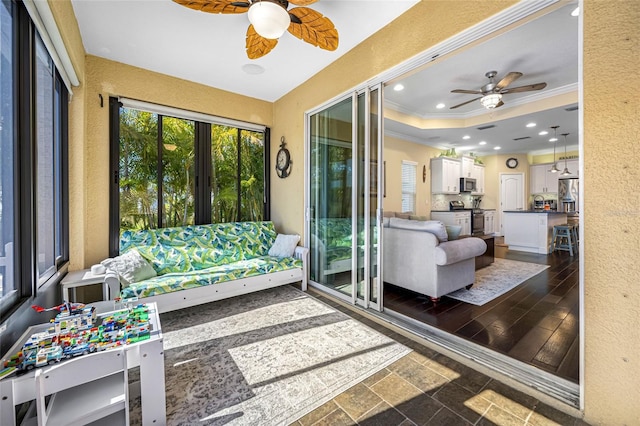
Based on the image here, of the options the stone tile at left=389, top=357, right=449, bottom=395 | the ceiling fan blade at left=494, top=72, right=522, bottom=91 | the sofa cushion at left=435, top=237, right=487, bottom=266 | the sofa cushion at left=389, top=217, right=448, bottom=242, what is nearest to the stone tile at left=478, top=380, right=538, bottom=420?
the stone tile at left=389, top=357, right=449, bottom=395

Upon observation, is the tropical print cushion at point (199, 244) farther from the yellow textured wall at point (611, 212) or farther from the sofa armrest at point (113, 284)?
the yellow textured wall at point (611, 212)

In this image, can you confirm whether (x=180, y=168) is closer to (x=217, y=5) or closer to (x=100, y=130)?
(x=100, y=130)

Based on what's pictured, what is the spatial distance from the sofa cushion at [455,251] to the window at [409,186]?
336 cm

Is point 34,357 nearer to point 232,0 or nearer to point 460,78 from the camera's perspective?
point 232,0

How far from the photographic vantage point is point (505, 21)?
1791mm

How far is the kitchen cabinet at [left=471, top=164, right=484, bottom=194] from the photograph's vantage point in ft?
26.3

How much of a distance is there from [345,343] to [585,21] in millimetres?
2569

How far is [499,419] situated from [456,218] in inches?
247

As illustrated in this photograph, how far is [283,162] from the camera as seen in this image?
413cm

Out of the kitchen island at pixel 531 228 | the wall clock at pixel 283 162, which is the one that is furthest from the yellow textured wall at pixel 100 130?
the kitchen island at pixel 531 228

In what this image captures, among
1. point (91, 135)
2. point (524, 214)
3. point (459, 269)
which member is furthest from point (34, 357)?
point (524, 214)

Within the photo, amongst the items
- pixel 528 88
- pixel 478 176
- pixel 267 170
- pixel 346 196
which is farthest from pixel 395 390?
pixel 478 176

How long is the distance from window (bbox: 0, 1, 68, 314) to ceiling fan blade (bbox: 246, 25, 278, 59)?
1.40m

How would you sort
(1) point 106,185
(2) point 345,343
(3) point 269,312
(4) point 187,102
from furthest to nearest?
1. (4) point 187,102
2. (1) point 106,185
3. (3) point 269,312
4. (2) point 345,343
